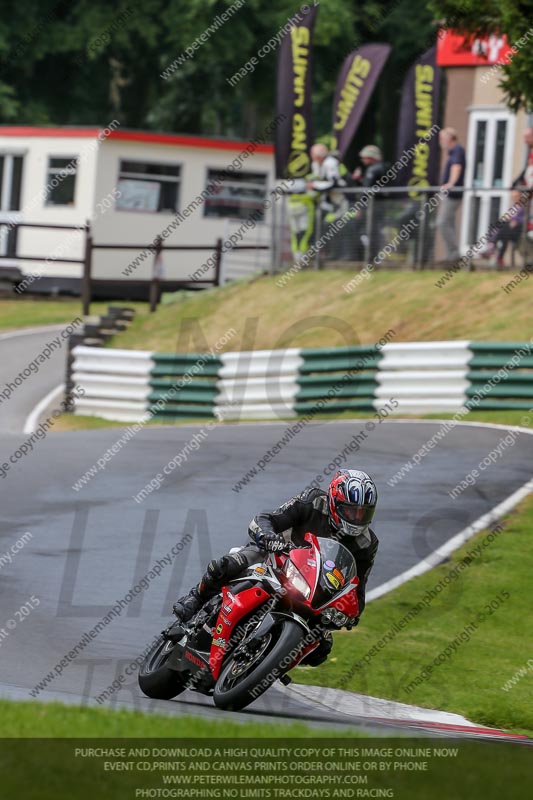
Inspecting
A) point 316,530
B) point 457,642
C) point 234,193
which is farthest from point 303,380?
point 234,193

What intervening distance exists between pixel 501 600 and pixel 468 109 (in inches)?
795

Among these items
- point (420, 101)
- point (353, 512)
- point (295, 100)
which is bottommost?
point (353, 512)

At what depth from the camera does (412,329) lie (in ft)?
75.2

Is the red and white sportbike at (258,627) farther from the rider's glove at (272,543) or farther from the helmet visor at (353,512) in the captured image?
the helmet visor at (353,512)

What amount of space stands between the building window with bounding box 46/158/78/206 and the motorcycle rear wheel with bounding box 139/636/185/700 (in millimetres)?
29114

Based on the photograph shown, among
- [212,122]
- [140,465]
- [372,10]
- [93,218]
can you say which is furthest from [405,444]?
[212,122]

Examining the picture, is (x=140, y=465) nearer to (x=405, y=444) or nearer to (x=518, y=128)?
(x=405, y=444)

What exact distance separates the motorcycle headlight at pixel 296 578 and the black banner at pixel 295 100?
20.0 meters

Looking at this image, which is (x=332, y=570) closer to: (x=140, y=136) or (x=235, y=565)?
(x=235, y=565)

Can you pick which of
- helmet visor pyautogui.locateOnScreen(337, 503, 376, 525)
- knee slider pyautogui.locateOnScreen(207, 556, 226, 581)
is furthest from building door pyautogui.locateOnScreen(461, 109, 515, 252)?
knee slider pyautogui.locateOnScreen(207, 556, 226, 581)

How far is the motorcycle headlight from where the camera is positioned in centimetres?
834

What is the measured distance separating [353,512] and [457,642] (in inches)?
109

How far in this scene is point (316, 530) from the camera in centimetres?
885
